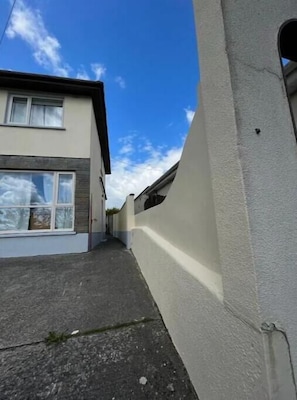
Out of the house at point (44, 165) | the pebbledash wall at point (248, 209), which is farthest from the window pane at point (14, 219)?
the pebbledash wall at point (248, 209)

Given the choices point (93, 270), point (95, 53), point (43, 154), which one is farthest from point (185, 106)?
point (93, 270)

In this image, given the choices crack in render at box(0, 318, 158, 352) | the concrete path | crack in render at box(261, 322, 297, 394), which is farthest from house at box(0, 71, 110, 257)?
crack in render at box(261, 322, 297, 394)

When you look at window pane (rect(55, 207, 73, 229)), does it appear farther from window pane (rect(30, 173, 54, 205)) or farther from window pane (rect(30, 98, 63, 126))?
window pane (rect(30, 98, 63, 126))

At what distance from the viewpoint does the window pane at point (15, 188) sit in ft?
→ 20.6

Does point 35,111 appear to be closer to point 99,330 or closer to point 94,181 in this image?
point 94,181

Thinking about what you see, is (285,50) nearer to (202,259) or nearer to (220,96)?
(220,96)

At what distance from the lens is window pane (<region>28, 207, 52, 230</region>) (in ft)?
20.9

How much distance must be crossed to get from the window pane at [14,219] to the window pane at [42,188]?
1.63ft

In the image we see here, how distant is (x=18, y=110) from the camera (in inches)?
270

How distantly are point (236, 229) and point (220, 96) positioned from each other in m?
0.74

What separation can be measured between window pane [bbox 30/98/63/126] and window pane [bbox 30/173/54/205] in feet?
6.50

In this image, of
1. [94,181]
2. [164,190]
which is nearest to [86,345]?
[94,181]

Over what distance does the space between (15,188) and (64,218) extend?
73.7 inches

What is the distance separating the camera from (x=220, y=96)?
1.07 meters
